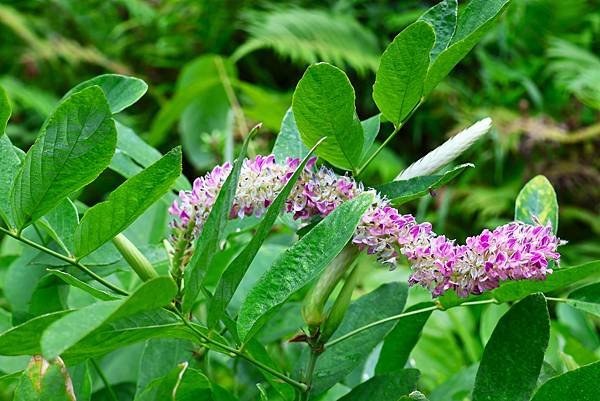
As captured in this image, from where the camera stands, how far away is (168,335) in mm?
231

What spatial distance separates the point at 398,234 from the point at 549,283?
6 cm

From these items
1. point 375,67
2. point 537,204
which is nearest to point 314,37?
point 375,67

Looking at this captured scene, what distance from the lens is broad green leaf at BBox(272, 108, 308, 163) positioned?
0.32 meters

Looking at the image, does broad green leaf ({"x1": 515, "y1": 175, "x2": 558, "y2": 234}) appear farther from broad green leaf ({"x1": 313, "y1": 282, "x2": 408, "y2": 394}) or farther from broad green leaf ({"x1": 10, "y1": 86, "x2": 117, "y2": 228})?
broad green leaf ({"x1": 10, "y1": 86, "x2": 117, "y2": 228})

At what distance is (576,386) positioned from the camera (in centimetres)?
25

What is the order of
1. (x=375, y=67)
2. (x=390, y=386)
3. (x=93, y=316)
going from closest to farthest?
(x=93, y=316) < (x=390, y=386) < (x=375, y=67)

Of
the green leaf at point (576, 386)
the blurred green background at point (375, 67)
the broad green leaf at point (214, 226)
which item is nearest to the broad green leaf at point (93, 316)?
the broad green leaf at point (214, 226)

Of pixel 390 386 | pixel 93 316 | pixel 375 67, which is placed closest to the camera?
pixel 93 316

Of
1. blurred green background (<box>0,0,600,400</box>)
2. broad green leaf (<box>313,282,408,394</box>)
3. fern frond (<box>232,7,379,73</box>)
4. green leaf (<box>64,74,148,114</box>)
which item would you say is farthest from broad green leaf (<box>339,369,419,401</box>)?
fern frond (<box>232,7,379,73</box>)

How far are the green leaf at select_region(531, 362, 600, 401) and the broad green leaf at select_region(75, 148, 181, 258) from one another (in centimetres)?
13

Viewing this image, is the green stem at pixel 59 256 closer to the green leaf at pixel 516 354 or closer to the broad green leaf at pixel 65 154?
the broad green leaf at pixel 65 154

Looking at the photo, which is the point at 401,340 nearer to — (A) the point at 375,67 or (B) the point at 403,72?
(B) the point at 403,72

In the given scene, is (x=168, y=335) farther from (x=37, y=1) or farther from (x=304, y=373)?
(x=37, y=1)

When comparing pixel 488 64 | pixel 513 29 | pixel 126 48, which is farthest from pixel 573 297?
pixel 126 48
